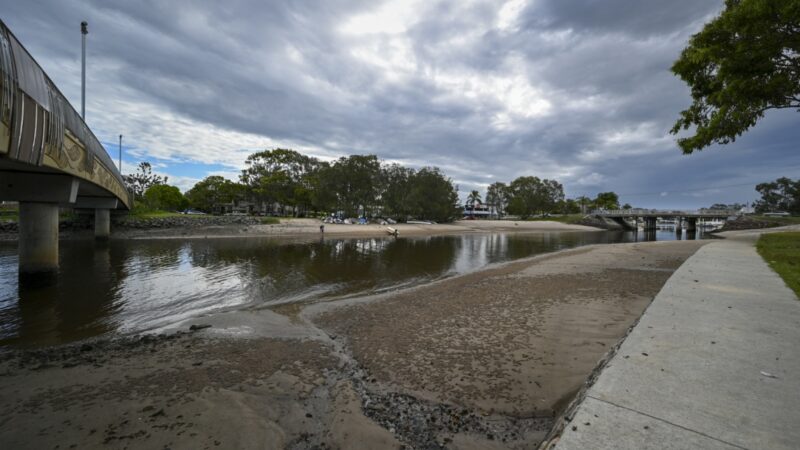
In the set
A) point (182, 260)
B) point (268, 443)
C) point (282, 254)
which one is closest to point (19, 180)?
point (182, 260)

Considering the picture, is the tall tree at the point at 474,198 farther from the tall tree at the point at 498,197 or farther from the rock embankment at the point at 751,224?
the rock embankment at the point at 751,224

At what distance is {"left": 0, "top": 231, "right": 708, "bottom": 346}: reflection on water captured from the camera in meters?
10.4

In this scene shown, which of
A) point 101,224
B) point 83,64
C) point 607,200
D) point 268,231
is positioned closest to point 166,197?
point 268,231

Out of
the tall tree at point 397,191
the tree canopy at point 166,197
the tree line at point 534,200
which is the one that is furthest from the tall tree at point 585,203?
the tree canopy at point 166,197

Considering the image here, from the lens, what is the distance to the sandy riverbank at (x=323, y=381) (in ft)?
14.6

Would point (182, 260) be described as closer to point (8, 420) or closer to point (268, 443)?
point (8, 420)

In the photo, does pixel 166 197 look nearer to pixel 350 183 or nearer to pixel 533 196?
pixel 350 183

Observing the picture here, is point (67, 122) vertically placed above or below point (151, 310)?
above

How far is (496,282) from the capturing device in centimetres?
1502

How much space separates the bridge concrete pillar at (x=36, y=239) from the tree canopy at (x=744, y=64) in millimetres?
33357

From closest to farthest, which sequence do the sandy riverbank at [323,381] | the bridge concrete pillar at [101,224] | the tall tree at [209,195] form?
the sandy riverbank at [323,381]
the bridge concrete pillar at [101,224]
the tall tree at [209,195]

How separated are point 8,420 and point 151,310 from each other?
739cm

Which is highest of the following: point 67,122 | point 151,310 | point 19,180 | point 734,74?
point 734,74

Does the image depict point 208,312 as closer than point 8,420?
No
